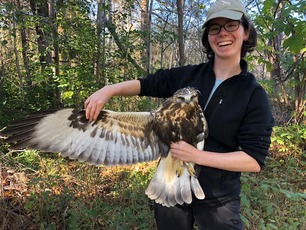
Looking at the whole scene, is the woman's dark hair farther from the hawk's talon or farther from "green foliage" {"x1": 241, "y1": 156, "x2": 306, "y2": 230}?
"green foliage" {"x1": 241, "y1": 156, "x2": 306, "y2": 230}

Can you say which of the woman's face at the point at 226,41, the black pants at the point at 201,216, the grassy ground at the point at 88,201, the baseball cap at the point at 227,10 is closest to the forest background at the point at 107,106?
the grassy ground at the point at 88,201

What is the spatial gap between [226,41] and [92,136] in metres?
1.09

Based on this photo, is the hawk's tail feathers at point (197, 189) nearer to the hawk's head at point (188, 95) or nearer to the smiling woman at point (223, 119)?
the smiling woman at point (223, 119)

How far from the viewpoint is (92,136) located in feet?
6.92

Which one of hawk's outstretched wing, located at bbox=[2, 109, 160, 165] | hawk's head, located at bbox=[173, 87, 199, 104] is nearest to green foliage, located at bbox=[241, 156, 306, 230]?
hawk's outstretched wing, located at bbox=[2, 109, 160, 165]

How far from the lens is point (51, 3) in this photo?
539cm

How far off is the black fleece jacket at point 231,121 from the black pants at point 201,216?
6 cm

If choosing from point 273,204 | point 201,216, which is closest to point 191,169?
point 201,216

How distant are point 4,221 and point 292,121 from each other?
5751 millimetres

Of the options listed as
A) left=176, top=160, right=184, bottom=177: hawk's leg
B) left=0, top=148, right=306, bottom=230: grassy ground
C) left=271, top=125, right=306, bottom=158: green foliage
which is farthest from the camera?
left=271, top=125, right=306, bottom=158: green foliage

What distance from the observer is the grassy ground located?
3.25 metres

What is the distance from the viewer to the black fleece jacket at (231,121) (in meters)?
1.66

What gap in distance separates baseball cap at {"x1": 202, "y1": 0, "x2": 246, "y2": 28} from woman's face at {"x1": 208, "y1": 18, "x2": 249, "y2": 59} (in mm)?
47

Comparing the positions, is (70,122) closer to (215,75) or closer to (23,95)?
(215,75)
